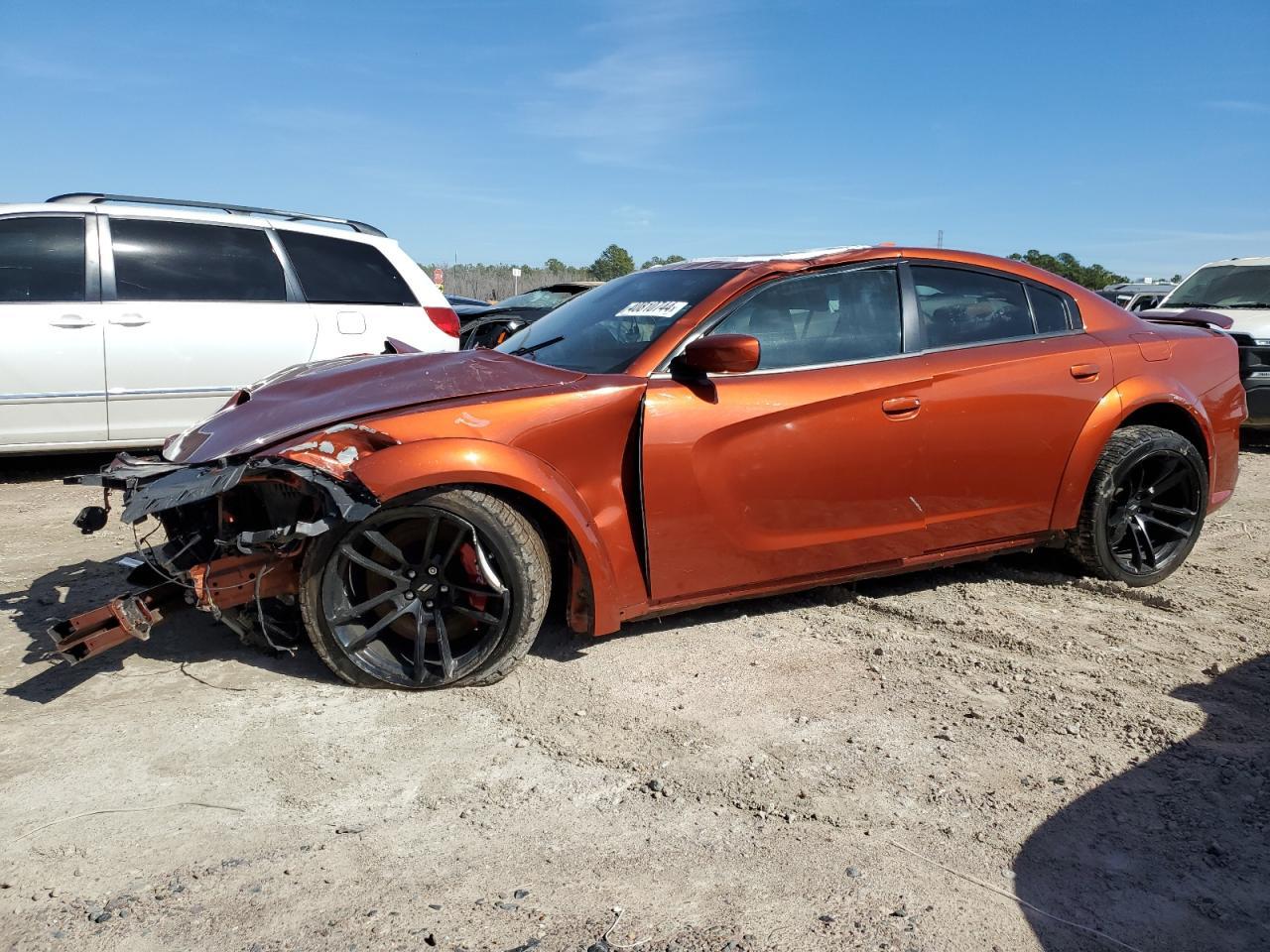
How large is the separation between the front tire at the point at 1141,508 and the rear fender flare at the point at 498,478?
2.35 m

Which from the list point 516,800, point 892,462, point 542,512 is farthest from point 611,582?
point 892,462

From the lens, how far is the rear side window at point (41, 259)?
6312mm

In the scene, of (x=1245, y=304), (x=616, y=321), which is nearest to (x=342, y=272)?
A: (x=616, y=321)

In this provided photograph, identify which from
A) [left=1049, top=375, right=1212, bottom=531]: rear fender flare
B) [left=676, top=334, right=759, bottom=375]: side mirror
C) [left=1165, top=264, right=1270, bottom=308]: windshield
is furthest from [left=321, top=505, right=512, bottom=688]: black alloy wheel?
[left=1165, top=264, right=1270, bottom=308]: windshield

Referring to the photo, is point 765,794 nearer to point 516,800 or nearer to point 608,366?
point 516,800

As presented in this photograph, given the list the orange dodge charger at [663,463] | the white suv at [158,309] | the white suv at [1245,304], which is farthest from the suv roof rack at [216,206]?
the white suv at [1245,304]

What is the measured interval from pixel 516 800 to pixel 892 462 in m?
2.02

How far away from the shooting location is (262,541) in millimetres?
3168

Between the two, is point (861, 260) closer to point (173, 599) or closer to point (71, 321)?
point (173, 599)

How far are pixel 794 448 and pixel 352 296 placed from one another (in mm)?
4592

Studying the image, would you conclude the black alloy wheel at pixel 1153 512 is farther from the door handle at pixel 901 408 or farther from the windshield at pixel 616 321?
the windshield at pixel 616 321

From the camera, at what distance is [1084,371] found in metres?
4.40

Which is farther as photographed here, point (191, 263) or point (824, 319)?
point (191, 263)

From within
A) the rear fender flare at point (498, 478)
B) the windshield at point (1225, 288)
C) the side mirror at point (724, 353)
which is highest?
the windshield at point (1225, 288)
